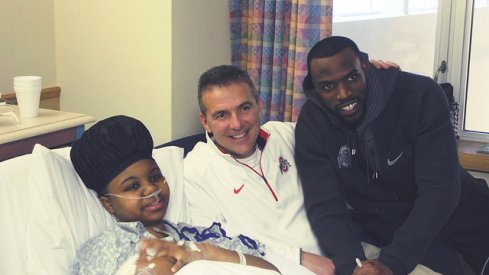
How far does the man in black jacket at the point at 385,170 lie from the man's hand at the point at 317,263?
0.04 meters

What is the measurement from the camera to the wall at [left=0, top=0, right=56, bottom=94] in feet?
8.88

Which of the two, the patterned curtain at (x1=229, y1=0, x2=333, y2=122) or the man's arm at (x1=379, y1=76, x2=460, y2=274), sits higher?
the patterned curtain at (x1=229, y1=0, x2=333, y2=122)

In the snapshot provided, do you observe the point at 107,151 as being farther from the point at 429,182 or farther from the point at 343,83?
the point at 429,182

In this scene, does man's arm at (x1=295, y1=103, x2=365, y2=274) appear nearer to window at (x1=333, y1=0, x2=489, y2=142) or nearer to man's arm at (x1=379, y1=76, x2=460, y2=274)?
man's arm at (x1=379, y1=76, x2=460, y2=274)

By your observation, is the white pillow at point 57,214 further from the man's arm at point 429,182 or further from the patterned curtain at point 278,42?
the patterned curtain at point 278,42

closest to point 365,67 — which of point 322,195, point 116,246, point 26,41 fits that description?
point 322,195

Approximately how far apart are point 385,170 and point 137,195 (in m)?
0.89

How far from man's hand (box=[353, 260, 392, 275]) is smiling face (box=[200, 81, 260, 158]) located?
1.81ft

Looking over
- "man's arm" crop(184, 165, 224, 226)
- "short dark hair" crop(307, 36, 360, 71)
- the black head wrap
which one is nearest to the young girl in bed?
the black head wrap

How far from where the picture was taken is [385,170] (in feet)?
6.73

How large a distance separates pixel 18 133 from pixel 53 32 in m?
0.91

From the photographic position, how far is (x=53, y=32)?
115 inches

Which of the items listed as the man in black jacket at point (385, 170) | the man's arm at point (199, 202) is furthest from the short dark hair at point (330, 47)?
the man's arm at point (199, 202)

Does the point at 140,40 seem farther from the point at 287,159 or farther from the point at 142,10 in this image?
the point at 287,159
